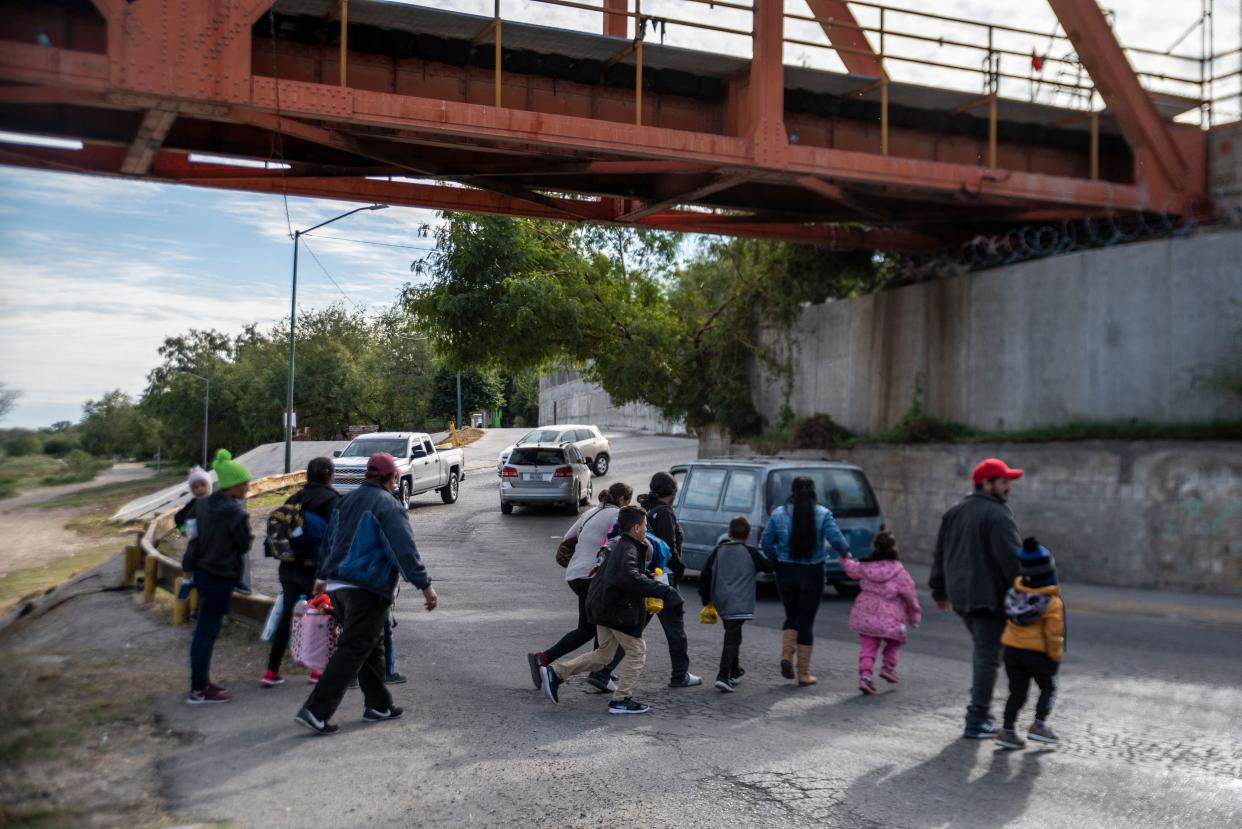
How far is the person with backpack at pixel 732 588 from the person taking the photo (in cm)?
798

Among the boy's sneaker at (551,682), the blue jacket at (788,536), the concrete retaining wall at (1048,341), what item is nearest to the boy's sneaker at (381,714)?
the boy's sneaker at (551,682)

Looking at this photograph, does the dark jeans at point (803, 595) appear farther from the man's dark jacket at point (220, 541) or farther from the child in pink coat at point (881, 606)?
the man's dark jacket at point (220, 541)

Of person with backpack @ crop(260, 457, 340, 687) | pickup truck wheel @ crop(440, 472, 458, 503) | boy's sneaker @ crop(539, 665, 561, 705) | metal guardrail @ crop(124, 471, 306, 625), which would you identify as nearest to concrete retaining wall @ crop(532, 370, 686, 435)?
pickup truck wheel @ crop(440, 472, 458, 503)

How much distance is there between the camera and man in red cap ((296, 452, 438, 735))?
646cm

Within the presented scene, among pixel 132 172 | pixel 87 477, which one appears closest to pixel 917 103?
pixel 132 172

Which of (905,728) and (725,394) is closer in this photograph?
(905,728)

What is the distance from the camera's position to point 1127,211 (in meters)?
17.8

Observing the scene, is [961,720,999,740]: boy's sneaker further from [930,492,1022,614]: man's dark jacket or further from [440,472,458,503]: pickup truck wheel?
[440,472,458,503]: pickup truck wheel

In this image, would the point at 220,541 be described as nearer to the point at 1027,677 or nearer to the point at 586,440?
the point at 1027,677

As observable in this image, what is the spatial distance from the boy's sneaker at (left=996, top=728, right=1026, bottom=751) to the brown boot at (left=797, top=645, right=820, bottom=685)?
1.98 m

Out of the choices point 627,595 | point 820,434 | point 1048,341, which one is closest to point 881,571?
point 627,595

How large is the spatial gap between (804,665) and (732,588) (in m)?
0.87

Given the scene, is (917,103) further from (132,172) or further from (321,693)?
(321,693)

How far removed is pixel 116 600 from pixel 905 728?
35.3 feet
